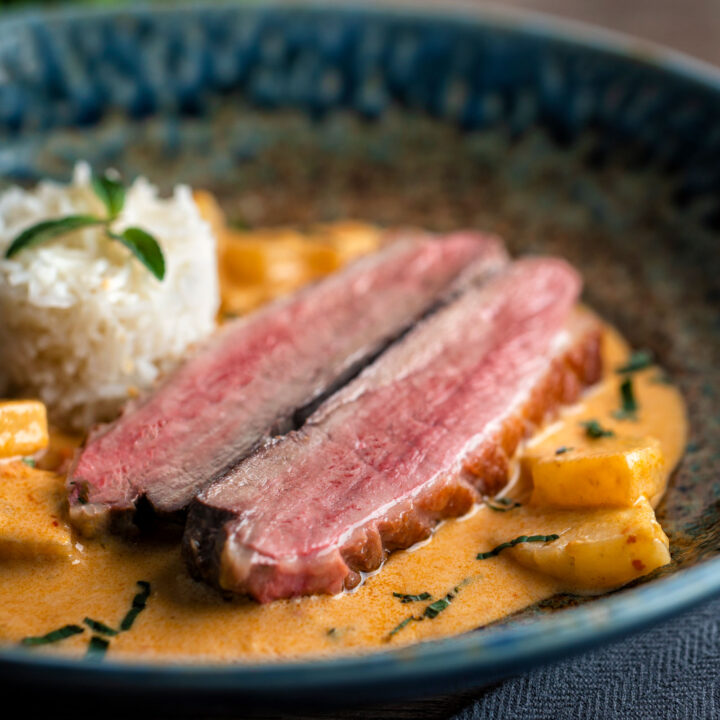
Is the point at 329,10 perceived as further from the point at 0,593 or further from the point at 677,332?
the point at 0,593

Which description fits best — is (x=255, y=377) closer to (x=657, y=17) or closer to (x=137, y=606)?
(x=137, y=606)

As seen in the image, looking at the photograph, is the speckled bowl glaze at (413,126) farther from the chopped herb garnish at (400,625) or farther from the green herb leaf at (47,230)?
the chopped herb garnish at (400,625)

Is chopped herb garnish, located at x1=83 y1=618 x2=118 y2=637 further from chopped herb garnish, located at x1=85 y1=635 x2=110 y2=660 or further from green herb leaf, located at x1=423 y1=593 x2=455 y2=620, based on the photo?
green herb leaf, located at x1=423 y1=593 x2=455 y2=620

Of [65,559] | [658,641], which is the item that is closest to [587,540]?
[658,641]

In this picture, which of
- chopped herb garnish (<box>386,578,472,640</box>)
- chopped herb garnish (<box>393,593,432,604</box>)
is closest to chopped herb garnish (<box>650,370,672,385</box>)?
chopped herb garnish (<box>386,578,472,640</box>)

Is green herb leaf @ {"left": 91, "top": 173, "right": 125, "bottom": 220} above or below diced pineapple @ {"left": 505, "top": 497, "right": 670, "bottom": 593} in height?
above

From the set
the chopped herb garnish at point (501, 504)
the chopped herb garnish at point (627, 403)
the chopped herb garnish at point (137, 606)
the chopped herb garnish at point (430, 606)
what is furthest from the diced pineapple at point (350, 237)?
the chopped herb garnish at point (137, 606)
